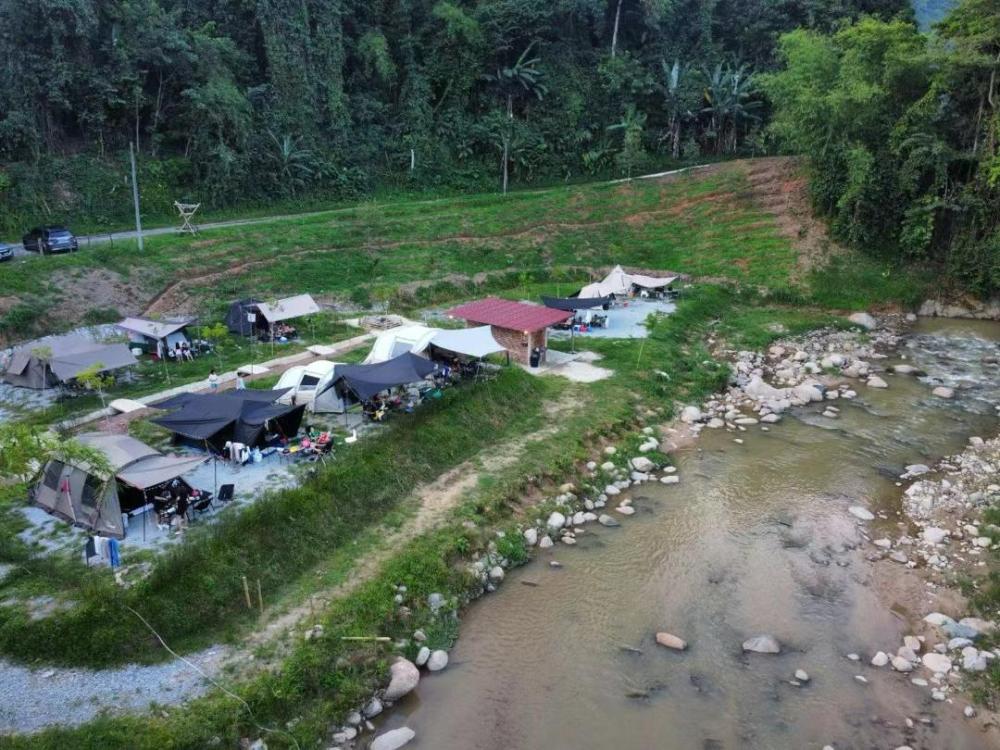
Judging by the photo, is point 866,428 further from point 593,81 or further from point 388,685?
point 593,81

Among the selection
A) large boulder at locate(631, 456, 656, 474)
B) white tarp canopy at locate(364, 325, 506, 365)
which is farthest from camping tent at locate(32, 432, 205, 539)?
large boulder at locate(631, 456, 656, 474)

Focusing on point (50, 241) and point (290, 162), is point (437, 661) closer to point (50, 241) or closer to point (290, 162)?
point (50, 241)

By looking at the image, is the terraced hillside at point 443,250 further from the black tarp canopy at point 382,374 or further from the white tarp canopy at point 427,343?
the black tarp canopy at point 382,374

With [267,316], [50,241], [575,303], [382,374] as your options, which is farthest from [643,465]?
[50,241]

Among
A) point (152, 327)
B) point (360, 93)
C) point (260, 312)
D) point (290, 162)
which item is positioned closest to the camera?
point (152, 327)

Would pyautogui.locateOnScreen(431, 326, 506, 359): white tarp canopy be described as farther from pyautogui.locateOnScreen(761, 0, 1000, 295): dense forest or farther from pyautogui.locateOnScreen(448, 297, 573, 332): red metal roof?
pyautogui.locateOnScreen(761, 0, 1000, 295): dense forest

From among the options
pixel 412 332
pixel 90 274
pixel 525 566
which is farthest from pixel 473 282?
pixel 525 566
